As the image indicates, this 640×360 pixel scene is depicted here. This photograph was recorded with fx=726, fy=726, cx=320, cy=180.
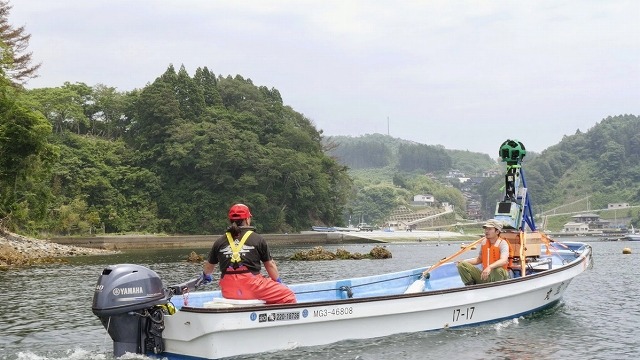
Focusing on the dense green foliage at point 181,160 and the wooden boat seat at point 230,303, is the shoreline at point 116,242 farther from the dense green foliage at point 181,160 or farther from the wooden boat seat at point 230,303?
the wooden boat seat at point 230,303

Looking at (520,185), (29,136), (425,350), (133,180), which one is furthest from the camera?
(133,180)

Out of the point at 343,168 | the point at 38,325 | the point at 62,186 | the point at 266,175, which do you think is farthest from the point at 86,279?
the point at 343,168

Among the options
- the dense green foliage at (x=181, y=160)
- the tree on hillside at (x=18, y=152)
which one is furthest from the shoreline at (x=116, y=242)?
the dense green foliage at (x=181, y=160)

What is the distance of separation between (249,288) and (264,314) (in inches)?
21.9

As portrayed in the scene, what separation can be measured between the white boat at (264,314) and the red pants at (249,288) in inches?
6.6

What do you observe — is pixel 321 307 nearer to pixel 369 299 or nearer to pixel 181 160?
pixel 369 299

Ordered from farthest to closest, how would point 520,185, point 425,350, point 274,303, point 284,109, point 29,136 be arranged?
point 284,109 < point 29,136 < point 520,185 < point 425,350 < point 274,303

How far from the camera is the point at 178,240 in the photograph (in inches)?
3415

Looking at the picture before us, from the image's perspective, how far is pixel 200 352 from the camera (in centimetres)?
1292

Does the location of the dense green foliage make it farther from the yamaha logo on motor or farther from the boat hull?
the yamaha logo on motor

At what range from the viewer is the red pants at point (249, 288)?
1337cm

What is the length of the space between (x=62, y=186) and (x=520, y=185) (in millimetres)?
81492

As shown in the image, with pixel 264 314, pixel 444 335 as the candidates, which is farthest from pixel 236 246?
pixel 444 335

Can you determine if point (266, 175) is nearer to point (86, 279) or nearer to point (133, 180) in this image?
point (133, 180)
